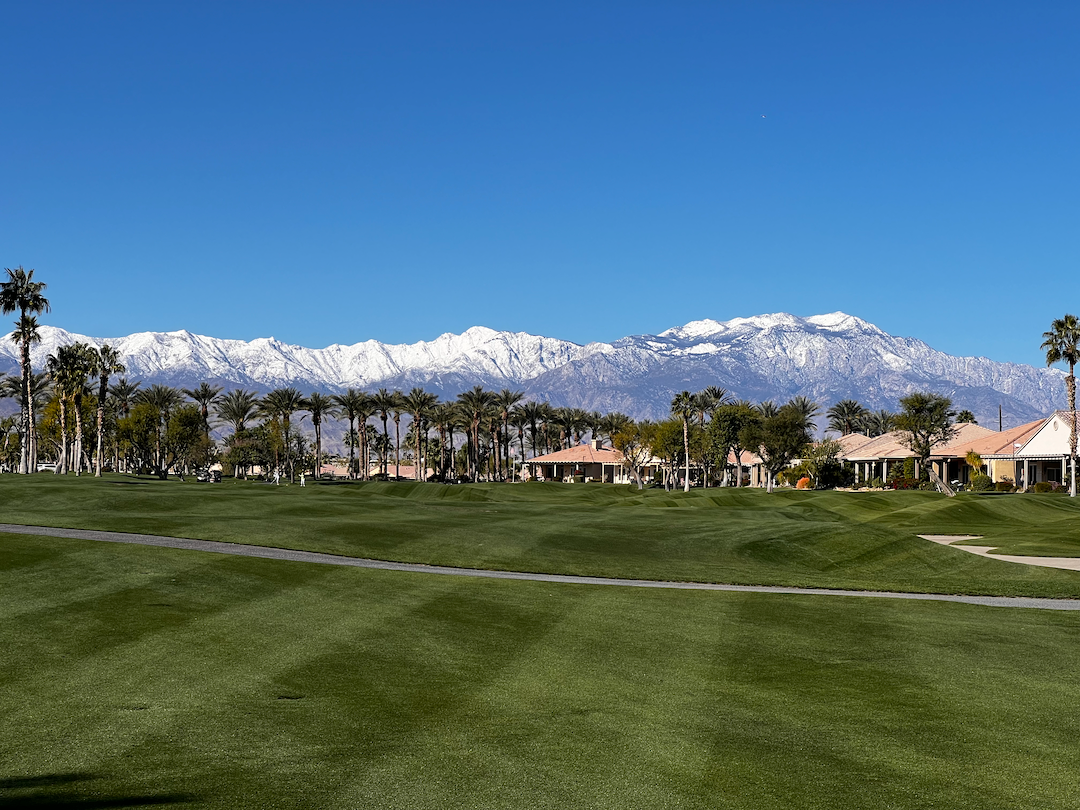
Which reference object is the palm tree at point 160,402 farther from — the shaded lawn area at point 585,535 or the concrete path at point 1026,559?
the concrete path at point 1026,559

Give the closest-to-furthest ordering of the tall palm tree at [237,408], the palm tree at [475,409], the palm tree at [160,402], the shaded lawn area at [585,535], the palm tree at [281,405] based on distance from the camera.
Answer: the shaded lawn area at [585,535] < the palm tree at [160,402] < the palm tree at [281,405] < the tall palm tree at [237,408] < the palm tree at [475,409]

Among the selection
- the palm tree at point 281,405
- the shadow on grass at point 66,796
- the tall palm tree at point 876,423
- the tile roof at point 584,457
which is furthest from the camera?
the tall palm tree at point 876,423

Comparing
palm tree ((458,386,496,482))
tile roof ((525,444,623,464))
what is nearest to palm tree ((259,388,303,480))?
palm tree ((458,386,496,482))

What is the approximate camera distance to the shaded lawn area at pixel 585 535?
106 feet

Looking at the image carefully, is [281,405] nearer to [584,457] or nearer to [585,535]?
[584,457]

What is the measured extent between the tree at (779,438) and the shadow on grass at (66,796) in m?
116

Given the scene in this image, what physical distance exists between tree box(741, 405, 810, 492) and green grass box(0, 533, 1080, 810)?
4063 inches

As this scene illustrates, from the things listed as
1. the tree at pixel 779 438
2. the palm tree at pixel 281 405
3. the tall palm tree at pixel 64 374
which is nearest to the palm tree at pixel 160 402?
the palm tree at pixel 281 405

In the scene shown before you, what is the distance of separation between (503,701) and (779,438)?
11448cm

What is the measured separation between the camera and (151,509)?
4409cm

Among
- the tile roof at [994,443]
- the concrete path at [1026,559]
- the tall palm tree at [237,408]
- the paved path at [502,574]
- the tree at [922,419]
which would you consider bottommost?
the concrete path at [1026,559]

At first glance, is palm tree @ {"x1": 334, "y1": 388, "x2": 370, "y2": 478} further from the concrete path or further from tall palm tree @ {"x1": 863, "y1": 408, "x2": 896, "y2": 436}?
the concrete path

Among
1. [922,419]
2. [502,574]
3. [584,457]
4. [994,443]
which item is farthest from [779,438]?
[502,574]

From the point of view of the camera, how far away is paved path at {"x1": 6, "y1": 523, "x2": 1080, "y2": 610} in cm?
2750
